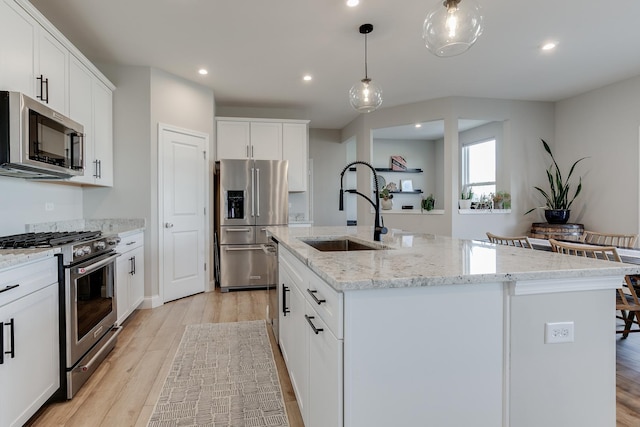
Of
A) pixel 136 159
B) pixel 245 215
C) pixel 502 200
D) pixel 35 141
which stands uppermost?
pixel 136 159

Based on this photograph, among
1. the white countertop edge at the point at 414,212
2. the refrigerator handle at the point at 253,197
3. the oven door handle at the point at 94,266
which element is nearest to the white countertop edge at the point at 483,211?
the white countertop edge at the point at 414,212

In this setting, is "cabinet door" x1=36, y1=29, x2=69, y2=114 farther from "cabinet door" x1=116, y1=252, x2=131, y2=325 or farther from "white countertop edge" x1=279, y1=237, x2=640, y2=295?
"white countertop edge" x1=279, y1=237, x2=640, y2=295

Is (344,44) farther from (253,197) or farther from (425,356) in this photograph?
(425,356)

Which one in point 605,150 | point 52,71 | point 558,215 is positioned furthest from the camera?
point 558,215

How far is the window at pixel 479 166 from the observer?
6449mm

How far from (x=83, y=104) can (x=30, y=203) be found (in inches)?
38.0

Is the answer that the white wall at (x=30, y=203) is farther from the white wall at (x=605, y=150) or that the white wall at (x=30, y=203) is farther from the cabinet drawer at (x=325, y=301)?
the white wall at (x=605, y=150)

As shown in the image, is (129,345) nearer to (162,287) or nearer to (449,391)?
(162,287)

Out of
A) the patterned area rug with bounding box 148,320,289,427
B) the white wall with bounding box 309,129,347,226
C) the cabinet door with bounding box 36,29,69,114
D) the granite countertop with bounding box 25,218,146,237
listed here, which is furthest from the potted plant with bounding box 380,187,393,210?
the cabinet door with bounding box 36,29,69,114

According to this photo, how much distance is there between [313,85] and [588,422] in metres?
4.20

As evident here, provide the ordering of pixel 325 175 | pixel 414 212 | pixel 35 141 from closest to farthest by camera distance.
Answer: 1. pixel 35 141
2. pixel 414 212
3. pixel 325 175

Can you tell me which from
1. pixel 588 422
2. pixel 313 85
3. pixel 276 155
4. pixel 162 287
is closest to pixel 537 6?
pixel 313 85

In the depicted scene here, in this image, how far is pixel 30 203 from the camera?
8.70ft

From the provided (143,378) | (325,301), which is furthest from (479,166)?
(143,378)
